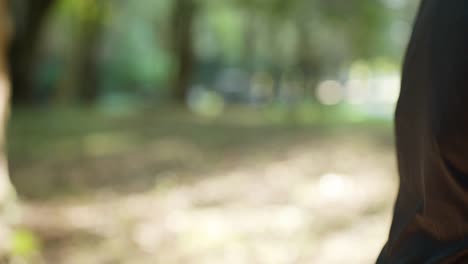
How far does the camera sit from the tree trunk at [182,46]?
55.2ft

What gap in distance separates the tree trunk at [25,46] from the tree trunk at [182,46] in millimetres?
4233

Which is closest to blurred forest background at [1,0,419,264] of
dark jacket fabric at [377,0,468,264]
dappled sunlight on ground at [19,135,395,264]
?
dappled sunlight on ground at [19,135,395,264]

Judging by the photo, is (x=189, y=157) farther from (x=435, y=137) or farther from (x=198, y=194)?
(x=435, y=137)

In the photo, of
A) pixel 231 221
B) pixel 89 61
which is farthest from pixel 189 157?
pixel 89 61

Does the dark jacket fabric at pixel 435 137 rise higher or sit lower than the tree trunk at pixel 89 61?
higher

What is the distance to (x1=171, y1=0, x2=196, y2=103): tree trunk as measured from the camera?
55.2 ft

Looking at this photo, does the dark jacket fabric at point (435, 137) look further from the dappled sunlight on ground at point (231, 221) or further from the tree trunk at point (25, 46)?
the tree trunk at point (25, 46)

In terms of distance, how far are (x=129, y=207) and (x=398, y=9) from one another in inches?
586

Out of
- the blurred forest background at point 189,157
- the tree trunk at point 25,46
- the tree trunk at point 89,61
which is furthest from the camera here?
the tree trunk at point 89,61

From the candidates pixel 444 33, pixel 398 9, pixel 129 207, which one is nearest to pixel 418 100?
pixel 444 33

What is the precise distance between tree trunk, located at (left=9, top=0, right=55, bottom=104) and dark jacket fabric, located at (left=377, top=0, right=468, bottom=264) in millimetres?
13137

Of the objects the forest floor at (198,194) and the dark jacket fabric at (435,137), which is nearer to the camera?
the dark jacket fabric at (435,137)

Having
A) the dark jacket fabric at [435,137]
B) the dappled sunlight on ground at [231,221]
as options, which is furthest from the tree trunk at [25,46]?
the dark jacket fabric at [435,137]

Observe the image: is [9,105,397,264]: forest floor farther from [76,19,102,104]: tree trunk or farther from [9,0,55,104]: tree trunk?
[76,19,102,104]: tree trunk
